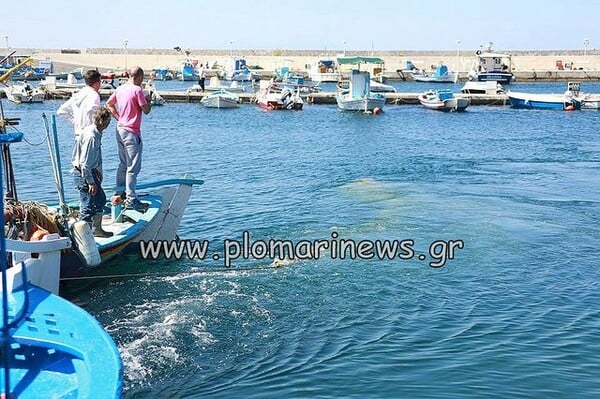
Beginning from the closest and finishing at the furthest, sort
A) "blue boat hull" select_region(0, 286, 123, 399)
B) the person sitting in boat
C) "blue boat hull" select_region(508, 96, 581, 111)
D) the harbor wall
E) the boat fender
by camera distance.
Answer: "blue boat hull" select_region(0, 286, 123, 399)
the boat fender
the person sitting in boat
"blue boat hull" select_region(508, 96, 581, 111)
the harbor wall

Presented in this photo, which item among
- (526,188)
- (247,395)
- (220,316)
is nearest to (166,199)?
(220,316)

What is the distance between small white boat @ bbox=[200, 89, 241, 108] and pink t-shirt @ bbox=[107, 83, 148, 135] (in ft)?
132

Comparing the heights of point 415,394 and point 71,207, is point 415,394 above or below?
below

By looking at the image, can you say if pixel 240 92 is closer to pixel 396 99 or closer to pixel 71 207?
pixel 396 99

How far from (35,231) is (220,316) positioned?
273 cm

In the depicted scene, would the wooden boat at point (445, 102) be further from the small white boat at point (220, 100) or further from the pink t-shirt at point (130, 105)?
the pink t-shirt at point (130, 105)

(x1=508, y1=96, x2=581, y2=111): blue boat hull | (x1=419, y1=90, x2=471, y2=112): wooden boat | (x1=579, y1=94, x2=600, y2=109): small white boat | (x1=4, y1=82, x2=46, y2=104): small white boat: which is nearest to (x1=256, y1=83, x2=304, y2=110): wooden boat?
(x1=419, y1=90, x2=471, y2=112): wooden boat

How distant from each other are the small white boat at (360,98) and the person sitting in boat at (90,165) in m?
38.4

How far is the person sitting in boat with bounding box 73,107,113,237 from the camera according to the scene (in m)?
10.0

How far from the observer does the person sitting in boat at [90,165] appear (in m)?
10.0

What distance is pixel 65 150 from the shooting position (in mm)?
28734

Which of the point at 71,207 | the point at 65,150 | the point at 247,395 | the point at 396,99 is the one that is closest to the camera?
the point at 247,395

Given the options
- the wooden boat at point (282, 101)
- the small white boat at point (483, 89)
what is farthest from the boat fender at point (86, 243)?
the small white boat at point (483, 89)

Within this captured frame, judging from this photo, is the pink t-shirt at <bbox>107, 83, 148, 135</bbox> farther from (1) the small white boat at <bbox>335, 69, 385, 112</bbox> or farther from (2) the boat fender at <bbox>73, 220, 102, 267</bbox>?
(1) the small white boat at <bbox>335, 69, 385, 112</bbox>
